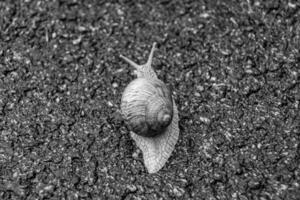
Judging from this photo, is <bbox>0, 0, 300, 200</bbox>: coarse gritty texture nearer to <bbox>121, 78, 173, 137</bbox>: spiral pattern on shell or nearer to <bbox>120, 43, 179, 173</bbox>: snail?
<bbox>120, 43, 179, 173</bbox>: snail

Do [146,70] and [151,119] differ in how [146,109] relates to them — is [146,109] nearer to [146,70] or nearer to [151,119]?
[151,119]

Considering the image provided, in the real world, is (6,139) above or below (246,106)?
below

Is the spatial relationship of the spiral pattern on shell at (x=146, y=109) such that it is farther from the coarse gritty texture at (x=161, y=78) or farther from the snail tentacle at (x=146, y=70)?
the snail tentacle at (x=146, y=70)

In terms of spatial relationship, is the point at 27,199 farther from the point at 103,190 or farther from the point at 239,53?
the point at 239,53

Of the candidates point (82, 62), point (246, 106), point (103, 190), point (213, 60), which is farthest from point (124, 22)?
Answer: point (103, 190)

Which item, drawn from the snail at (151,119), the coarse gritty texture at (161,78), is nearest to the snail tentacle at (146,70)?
the coarse gritty texture at (161,78)

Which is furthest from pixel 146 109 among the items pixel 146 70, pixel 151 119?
pixel 146 70
